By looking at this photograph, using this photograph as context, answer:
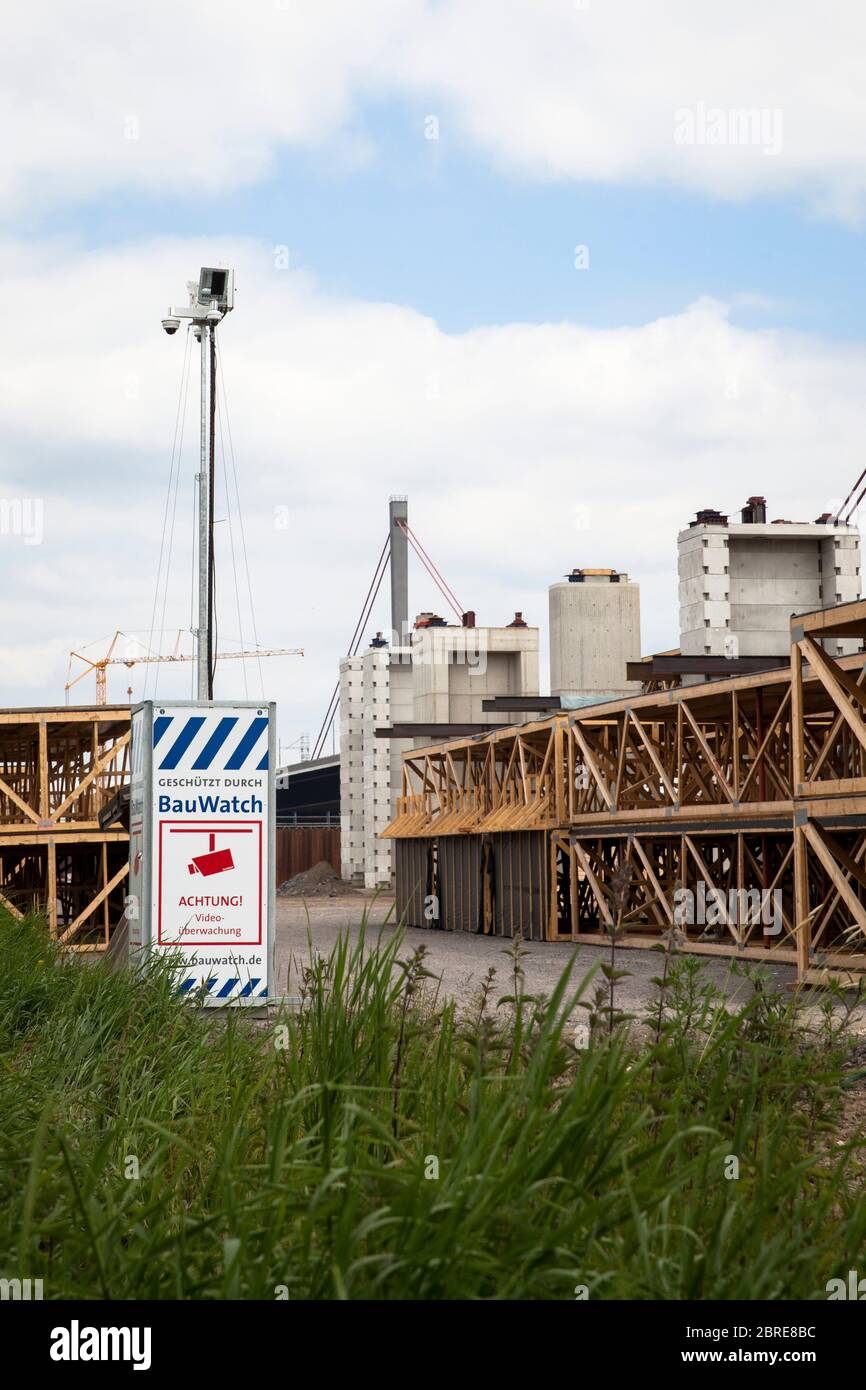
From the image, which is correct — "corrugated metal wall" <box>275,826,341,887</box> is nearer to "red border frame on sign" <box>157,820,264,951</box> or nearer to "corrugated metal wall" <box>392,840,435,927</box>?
"corrugated metal wall" <box>392,840,435,927</box>

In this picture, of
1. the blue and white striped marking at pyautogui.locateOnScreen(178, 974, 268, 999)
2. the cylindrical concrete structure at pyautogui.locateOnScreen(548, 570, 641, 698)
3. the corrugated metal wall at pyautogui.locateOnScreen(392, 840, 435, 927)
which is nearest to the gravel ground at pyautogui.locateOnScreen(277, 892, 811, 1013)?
the blue and white striped marking at pyautogui.locateOnScreen(178, 974, 268, 999)

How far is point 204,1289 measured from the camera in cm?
356

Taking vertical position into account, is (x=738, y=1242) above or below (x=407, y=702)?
below

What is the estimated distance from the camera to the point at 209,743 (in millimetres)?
12516

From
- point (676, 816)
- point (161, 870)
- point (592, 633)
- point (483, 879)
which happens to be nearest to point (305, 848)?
point (592, 633)

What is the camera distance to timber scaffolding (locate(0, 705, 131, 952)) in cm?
3331

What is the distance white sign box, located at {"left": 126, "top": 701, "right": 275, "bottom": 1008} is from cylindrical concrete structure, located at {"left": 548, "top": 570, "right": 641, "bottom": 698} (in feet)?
134

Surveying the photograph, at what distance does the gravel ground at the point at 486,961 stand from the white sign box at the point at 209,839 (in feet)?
1.41

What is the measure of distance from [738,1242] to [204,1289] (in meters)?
1.26

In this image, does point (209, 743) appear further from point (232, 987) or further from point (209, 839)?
point (232, 987)

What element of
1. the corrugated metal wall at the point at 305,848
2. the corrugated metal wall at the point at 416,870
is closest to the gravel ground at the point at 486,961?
the corrugated metal wall at the point at 416,870

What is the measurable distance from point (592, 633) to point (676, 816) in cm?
2719

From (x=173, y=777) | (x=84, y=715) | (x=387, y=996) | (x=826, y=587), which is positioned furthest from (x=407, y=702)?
(x=387, y=996)
